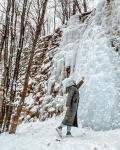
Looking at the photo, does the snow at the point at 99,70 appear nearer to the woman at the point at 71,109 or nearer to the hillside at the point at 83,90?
the hillside at the point at 83,90

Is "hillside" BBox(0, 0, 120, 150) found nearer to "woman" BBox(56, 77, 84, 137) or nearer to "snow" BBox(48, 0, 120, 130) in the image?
"snow" BBox(48, 0, 120, 130)

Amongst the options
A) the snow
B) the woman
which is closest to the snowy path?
the woman

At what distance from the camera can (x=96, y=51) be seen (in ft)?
42.3

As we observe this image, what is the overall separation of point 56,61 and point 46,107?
9.27 feet

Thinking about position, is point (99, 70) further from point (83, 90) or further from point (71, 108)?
point (71, 108)

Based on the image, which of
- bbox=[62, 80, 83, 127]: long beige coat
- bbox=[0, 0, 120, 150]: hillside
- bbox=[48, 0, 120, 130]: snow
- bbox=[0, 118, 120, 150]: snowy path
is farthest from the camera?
bbox=[48, 0, 120, 130]: snow

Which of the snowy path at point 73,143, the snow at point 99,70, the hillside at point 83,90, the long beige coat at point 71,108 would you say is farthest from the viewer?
the snow at point 99,70

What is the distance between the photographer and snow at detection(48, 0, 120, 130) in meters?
11.0

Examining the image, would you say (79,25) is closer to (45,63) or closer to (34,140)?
(45,63)

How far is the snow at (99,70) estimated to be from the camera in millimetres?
10992

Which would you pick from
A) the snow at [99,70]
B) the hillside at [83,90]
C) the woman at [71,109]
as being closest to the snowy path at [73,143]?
the hillside at [83,90]

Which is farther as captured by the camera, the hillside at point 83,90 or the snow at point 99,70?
the snow at point 99,70

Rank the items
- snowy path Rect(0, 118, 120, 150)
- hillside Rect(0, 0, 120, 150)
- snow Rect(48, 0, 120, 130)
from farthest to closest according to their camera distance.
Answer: snow Rect(48, 0, 120, 130) < hillside Rect(0, 0, 120, 150) < snowy path Rect(0, 118, 120, 150)

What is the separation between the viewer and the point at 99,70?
12.2 meters
